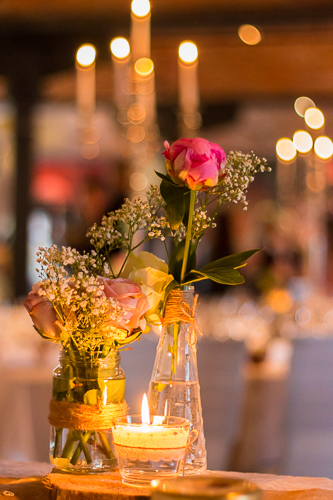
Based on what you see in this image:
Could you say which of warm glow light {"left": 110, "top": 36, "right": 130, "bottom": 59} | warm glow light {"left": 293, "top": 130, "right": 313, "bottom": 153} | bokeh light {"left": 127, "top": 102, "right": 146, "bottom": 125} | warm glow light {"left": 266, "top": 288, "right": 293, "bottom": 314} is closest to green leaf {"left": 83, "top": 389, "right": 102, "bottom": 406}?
warm glow light {"left": 110, "top": 36, "right": 130, "bottom": 59}

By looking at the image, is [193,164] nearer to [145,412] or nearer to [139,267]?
[139,267]

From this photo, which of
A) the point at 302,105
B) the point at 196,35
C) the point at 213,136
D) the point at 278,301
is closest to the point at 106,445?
the point at 278,301

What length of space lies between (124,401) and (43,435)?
2.01m

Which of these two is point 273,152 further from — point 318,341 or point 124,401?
point 124,401

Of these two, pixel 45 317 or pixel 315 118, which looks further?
pixel 315 118

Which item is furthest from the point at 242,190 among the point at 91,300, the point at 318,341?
the point at 318,341

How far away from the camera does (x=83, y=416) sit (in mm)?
858

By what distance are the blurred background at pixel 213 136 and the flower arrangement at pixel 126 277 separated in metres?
0.11

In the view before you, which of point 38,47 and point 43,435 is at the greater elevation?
point 38,47

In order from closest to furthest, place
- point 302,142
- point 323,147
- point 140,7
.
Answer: point 140,7, point 302,142, point 323,147

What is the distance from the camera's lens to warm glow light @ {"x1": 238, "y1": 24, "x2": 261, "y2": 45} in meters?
5.23

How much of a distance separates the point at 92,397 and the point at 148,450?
0.37ft

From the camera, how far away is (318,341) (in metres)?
2.71

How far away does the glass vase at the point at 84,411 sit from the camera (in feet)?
2.83
